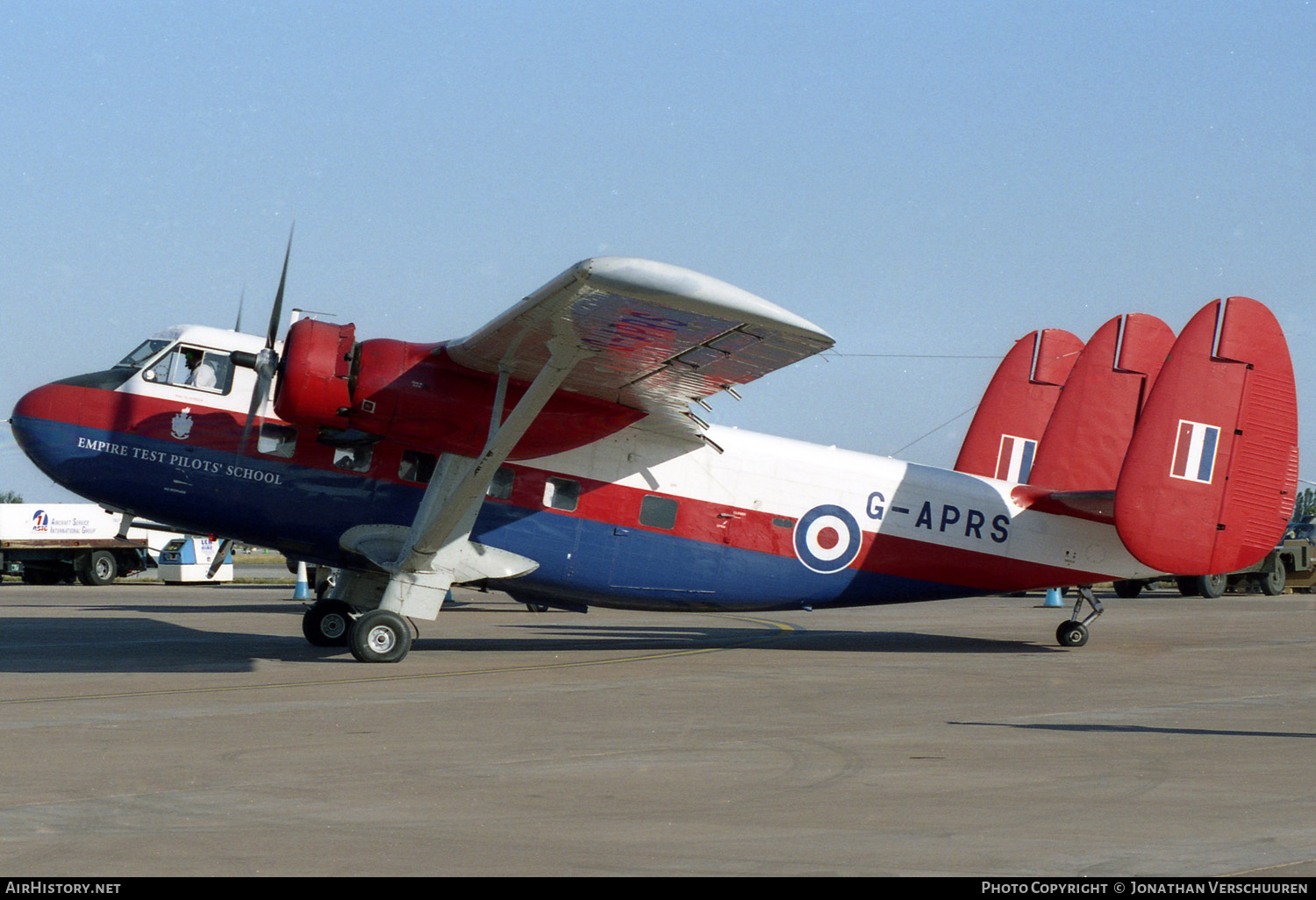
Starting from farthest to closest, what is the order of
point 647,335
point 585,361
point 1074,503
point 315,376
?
1. point 1074,503
2. point 315,376
3. point 585,361
4. point 647,335

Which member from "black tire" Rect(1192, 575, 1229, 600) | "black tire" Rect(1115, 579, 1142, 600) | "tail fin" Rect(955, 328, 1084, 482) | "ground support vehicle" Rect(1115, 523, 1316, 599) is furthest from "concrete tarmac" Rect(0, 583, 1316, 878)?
"ground support vehicle" Rect(1115, 523, 1316, 599)

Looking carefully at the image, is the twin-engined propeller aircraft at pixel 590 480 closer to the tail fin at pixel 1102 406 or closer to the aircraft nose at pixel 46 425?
the aircraft nose at pixel 46 425

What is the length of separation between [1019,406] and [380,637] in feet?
39.2

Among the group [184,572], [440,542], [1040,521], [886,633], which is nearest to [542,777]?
[440,542]

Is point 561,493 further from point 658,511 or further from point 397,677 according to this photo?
point 397,677

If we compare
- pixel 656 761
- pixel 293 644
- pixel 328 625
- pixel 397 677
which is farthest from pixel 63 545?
pixel 656 761

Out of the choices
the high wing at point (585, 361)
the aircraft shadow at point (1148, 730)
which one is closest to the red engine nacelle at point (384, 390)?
the high wing at point (585, 361)

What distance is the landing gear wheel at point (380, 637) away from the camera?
15.6 meters

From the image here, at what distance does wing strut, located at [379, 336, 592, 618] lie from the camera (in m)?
14.9

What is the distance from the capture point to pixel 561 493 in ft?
55.9

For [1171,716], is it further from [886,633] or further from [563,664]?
[886,633]

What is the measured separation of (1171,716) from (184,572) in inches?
1602
